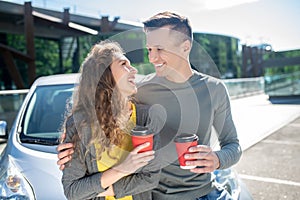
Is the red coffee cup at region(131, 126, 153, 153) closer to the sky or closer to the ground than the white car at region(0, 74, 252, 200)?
closer to the sky

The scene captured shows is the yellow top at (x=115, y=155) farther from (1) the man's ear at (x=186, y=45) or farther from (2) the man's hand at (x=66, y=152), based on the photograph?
(1) the man's ear at (x=186, y=45)

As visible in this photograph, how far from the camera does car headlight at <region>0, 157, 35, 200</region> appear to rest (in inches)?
74.7

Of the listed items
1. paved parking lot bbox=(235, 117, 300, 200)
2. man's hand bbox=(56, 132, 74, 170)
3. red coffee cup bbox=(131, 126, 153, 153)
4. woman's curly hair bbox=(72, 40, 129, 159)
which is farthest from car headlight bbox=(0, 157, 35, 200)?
paved parking lot bbox=(235, 117, 300, 200)

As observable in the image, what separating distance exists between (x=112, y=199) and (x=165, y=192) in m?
0.27

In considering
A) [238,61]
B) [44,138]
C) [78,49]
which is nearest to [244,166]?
[44,138]

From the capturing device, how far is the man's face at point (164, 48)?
1.35 meters

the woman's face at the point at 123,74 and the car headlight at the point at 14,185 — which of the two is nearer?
the woman's face at the point at 123,74

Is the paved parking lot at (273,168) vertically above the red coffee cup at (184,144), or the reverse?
the red coffee cup at (184,144)

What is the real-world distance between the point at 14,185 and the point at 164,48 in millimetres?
1377

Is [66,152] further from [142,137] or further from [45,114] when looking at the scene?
[45,114]

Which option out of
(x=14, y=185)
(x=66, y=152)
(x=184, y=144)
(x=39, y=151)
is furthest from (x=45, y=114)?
(x=184, y=144)

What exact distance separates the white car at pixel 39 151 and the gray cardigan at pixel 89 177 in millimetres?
335

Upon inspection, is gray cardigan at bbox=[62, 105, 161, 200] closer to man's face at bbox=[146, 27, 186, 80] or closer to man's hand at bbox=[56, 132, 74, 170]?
man's hand at bbox=[56, 132, 74, 170]

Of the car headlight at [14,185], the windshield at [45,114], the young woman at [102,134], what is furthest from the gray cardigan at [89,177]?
the windshield at [45,114]
